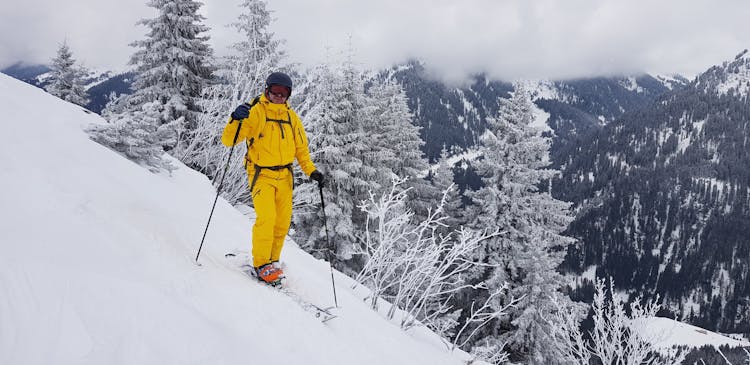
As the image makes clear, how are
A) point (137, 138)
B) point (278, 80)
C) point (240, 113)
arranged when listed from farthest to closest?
1. point (137, 138)
2. point (278, 80)
3. point (240, 113)

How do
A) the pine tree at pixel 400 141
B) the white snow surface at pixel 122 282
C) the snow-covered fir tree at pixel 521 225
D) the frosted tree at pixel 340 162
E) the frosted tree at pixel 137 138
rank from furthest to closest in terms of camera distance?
the pine tree at pixel 400 141, the snow-covered fir tree at pixel 521 225, the frosted tree at pixel 340 162, the frosted tree at pixel 137 138, the white snow surface at pixel 122 282

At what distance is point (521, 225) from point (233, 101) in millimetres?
13676

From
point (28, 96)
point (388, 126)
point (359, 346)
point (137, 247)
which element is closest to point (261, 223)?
point (137, 247)

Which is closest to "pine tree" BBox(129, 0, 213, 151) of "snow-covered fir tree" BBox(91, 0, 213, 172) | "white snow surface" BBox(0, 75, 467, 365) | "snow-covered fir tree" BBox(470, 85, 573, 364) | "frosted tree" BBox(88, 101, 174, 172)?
"snow-covered fir tree" BBox(91, 0, 213, 172)

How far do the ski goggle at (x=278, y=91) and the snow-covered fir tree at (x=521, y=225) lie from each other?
13944 millimetres

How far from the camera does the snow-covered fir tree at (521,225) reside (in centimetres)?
1619

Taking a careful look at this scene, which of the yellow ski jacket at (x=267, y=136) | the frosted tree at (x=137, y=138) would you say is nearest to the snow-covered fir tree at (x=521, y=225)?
the frosted tree at (x=137, y=138)

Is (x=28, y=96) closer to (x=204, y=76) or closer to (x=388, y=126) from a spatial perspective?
(x=204, y=76)

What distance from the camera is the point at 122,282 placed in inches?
90.1

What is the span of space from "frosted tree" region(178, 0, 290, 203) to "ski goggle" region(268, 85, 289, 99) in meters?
3.74

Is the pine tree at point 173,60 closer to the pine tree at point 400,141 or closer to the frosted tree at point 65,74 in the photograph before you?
the pine tree at point 400,141

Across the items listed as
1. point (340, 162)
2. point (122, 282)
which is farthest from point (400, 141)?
point (122, 282)

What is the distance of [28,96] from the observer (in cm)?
481

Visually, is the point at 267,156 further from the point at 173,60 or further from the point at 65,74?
the point at 65,74
